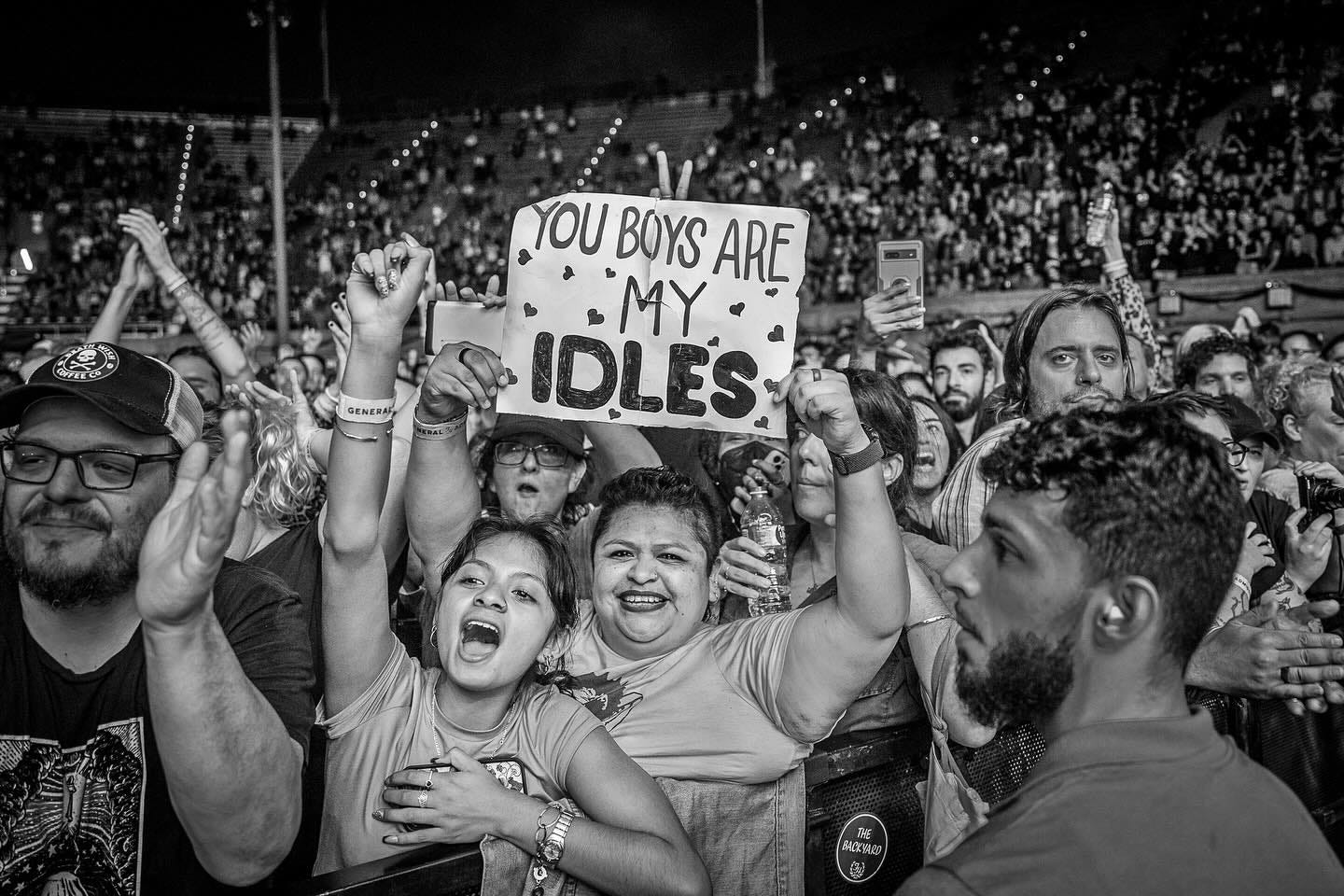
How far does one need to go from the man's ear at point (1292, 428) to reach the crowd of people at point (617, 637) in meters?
1.25

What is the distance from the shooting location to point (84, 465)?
5.84 feet

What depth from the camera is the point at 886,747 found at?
2.37 meters

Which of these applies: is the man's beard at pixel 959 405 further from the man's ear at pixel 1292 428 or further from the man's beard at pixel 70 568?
the man's beard at pixel 70 568

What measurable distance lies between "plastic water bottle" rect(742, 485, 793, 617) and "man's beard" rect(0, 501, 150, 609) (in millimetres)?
1418

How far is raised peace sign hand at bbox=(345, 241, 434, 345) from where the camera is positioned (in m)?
2.24

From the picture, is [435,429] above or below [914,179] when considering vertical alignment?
below

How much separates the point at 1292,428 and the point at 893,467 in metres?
2.68

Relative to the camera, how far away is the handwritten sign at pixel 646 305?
252 centimetres

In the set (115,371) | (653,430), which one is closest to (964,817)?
(115,371)

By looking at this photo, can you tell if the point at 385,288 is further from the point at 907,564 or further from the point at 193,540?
the point at 907,564

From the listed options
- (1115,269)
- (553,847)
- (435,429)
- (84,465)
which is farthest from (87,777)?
(1115,269)

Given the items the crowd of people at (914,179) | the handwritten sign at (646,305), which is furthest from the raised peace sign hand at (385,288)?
the crowd of people at (914,179)

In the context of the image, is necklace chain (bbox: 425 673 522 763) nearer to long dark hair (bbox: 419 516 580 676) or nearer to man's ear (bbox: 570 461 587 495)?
long dark hair (bbox: 419 516 580 676)

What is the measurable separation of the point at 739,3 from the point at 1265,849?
4014cm
